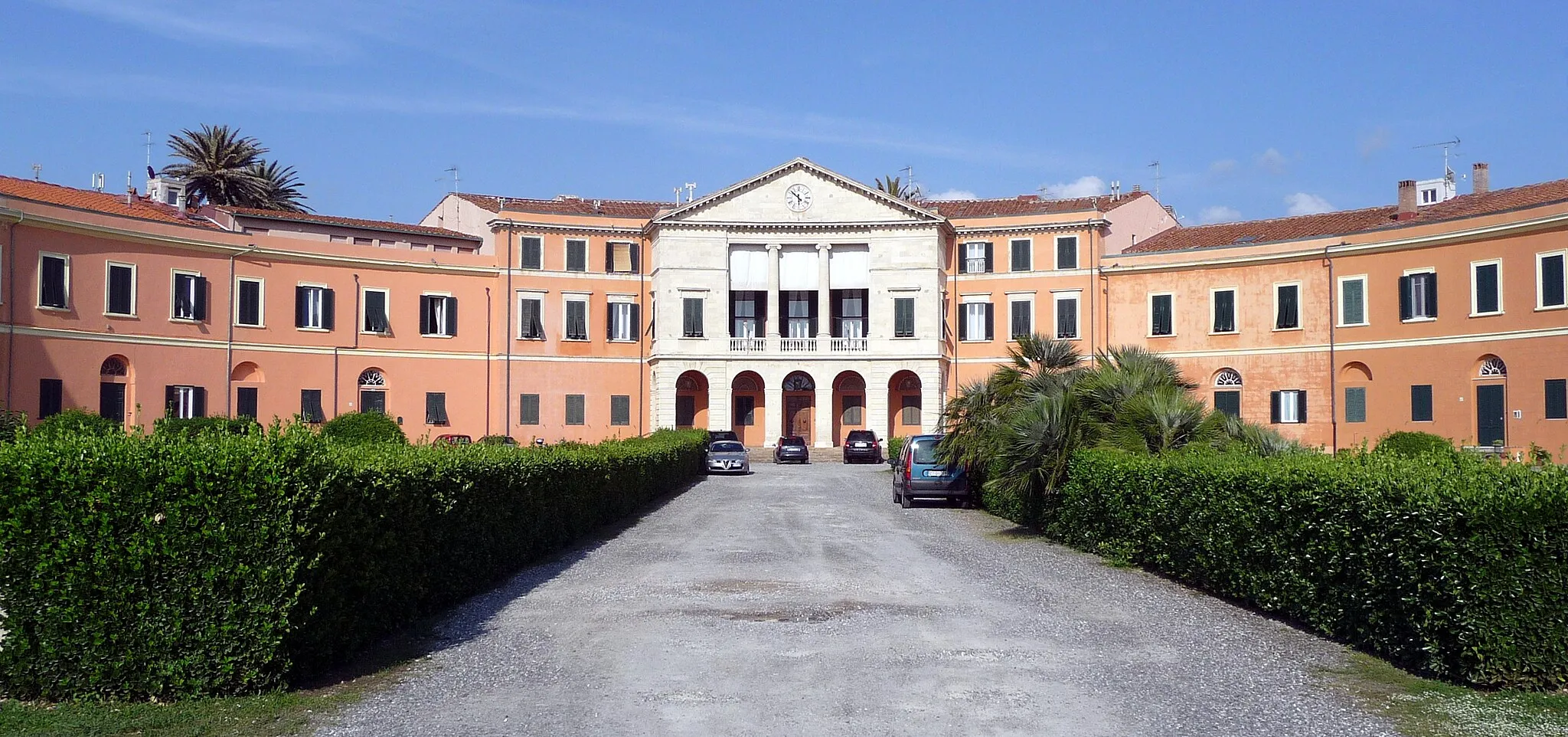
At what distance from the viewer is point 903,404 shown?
5266cm

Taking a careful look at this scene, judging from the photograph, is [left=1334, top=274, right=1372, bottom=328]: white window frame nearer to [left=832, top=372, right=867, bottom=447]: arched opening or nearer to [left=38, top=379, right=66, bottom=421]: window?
[left=832, top=372, right=867, bottom=447]: arched opening

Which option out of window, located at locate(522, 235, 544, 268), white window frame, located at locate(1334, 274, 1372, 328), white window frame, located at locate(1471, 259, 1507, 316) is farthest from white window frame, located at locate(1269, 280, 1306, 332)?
window, located at locate(522, 235, 544, 268)

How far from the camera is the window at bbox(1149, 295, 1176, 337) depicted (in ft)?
157

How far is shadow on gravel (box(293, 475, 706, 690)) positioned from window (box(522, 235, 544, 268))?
36.2 metres

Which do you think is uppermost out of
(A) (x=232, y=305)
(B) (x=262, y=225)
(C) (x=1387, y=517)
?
(B) (x=262, y=225)

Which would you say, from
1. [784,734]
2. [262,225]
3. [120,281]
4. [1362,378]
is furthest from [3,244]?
[1362,378]

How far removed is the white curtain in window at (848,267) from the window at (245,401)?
22.4 meters

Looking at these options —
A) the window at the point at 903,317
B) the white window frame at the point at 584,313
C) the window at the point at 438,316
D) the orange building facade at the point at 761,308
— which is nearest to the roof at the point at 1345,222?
the orange building facade at the point at 761,308

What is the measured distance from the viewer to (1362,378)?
1677 inches

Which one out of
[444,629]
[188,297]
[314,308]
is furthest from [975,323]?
[444,629]

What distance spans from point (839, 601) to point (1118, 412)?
7142 millimetres

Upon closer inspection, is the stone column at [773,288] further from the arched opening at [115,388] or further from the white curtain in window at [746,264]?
the arched opening at [115,388]

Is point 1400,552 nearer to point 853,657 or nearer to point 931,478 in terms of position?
point 853,657

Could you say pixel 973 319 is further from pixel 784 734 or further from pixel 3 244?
pixel 784 734
